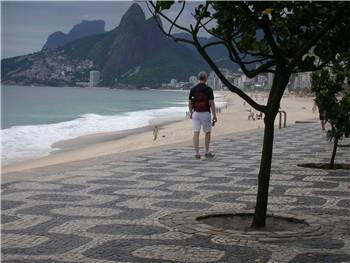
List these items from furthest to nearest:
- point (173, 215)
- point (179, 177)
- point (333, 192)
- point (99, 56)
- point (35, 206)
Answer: point (99, 56)
point (179, 177)
point (333, 192)
point (35, 206)
point (173, 215)

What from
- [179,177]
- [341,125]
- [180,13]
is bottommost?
[179,177]

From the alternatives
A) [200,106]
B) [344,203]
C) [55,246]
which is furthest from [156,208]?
[200,106]

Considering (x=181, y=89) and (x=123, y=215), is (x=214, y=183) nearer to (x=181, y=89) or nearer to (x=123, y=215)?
(x=123, y=215)

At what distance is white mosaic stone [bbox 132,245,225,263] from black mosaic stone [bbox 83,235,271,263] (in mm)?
55

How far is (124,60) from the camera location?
178 metres

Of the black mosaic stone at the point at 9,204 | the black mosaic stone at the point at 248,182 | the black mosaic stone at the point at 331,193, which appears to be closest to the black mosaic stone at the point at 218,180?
the black mosaic stone at the point at 248,182

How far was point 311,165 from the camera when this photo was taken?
10266 millimetres

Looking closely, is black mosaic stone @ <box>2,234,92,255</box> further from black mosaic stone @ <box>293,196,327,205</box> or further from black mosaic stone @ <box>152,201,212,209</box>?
black mosaic stone @ <box>293,196,327,205</box>

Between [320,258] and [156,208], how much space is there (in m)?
2.28

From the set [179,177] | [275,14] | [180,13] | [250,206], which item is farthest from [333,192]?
[180,13]

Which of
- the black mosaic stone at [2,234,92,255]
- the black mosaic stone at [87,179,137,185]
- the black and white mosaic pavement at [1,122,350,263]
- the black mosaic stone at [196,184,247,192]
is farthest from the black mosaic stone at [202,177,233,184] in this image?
the black mosaic stone at [2,234,92,255]

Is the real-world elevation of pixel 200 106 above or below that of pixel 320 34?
below

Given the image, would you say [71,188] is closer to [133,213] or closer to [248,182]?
[133,213]

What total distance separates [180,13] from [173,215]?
1931 millimetres
